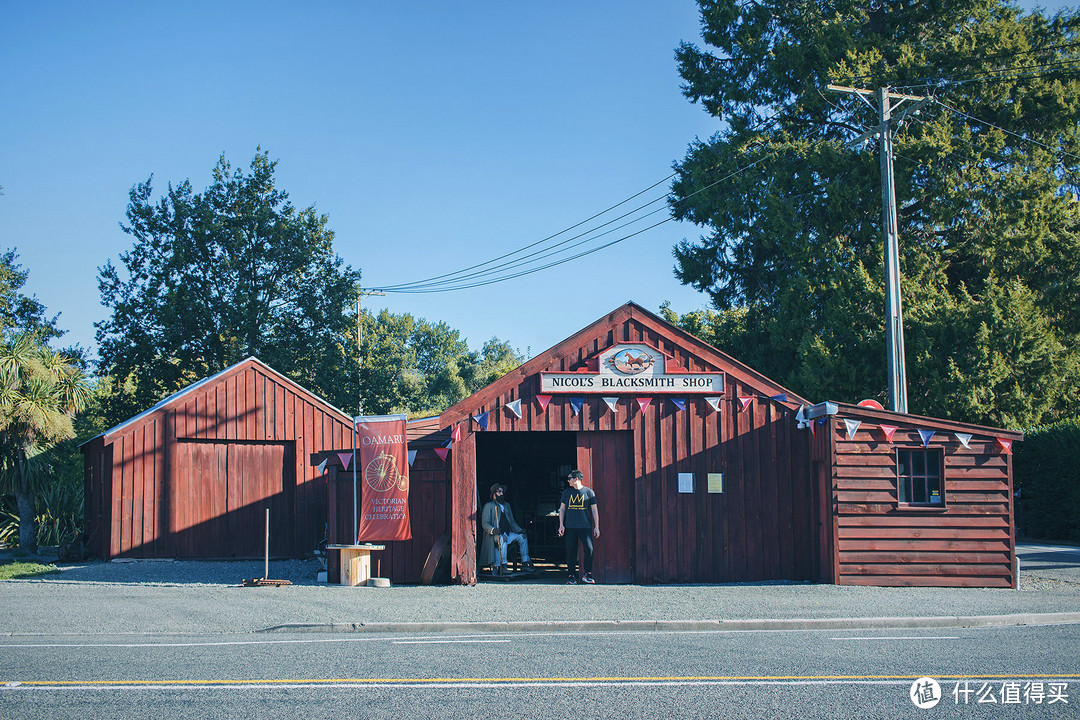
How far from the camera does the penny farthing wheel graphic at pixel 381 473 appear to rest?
14633 mm

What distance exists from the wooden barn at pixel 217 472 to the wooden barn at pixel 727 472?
21.6 feet

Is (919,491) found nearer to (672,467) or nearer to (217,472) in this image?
(672,467)

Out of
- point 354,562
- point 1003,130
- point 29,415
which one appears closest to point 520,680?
point 354,562

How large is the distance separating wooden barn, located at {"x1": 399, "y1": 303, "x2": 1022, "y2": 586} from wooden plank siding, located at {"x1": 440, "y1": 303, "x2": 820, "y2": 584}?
0.02 metres

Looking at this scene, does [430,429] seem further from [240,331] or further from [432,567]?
[240,331]

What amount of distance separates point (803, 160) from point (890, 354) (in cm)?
1292

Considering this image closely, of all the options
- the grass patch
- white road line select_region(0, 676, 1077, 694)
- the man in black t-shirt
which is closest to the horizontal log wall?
the man in black t-shirt

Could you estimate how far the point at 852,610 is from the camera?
37.4ft

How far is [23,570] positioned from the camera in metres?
17.4

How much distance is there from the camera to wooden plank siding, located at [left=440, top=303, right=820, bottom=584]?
1495 centimetres

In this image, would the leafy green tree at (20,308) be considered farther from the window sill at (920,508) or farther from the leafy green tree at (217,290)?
the window sill at (920,508)

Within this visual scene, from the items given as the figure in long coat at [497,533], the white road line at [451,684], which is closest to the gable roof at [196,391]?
the figure in long coat at [497,533]

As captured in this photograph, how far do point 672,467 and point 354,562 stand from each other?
544 centimetres

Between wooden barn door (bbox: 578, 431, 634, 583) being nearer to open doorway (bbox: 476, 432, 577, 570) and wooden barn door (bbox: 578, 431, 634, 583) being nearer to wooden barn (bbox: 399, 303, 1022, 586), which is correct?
wooden barn (bbox: 399, 303, 1022, 586)
